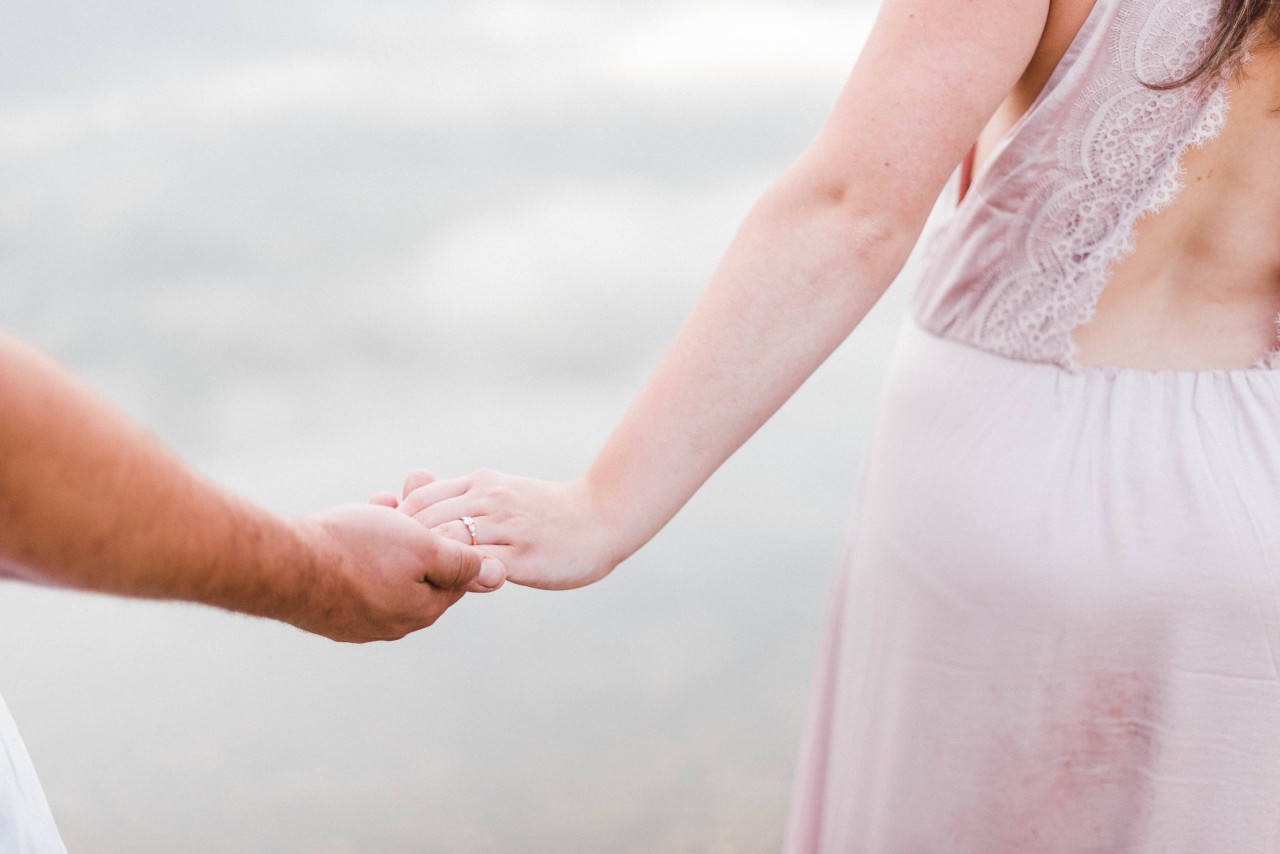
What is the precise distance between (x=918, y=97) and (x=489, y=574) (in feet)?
1.88

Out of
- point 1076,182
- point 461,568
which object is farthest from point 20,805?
point 1076,182

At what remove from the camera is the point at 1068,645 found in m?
1.04

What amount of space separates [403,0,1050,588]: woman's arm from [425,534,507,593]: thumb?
27 millimetres

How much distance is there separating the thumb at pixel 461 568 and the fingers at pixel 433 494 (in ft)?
0.29

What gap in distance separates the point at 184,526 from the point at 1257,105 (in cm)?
91

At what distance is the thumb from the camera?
41.9 inches

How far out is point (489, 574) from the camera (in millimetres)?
1097

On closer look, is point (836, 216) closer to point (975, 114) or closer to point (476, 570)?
point (975, 114)

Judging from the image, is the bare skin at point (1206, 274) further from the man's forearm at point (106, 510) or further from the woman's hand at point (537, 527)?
the man's forearm at point (106, 510)

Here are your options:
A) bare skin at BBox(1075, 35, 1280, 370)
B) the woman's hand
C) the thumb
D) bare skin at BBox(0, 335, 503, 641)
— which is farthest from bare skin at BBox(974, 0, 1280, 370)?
bare skin at BBox(0, 335, 503, 641)

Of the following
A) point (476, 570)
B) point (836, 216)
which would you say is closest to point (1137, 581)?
point (836, 216)

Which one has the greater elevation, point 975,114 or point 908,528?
point 975,114

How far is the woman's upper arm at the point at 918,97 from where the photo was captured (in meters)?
0.92

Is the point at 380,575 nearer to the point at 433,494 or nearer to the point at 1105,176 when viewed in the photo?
the point at 433,494
